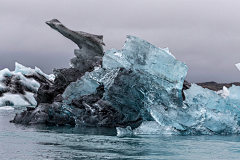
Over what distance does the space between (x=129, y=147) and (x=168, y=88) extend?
676 centimetres

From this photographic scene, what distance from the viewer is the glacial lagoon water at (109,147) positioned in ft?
32.1

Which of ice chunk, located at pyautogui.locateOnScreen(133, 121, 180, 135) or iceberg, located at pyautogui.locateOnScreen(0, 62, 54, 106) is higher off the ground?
iceberg, located at pyautogui.locateOnScreen(0, 62, 54, 106)

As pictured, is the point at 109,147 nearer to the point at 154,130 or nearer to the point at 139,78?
the point at 154,130

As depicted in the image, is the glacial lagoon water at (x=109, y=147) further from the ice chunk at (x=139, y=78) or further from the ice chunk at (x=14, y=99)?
the ice chunk at (x=14, y=99)

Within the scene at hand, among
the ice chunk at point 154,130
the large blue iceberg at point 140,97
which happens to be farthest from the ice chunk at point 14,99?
the ice chunk at point 154,130

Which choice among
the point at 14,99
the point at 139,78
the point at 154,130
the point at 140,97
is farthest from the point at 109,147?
the point at 14,99

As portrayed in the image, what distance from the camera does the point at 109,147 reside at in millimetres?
11312

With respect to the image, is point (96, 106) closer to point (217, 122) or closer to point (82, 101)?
point (82, 101)

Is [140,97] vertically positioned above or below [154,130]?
above

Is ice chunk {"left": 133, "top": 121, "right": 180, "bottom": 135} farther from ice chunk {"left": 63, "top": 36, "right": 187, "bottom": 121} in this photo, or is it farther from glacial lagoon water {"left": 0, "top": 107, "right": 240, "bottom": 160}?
ice chunk {"left": 63, "top": 36, "right": 187, "bottom": 121}

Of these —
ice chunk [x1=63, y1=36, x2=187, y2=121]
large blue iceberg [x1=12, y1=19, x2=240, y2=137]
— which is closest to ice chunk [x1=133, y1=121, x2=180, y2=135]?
large blue iceberg [x1=12, y1=19, x2=240, y2=137]

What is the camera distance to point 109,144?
12.0m

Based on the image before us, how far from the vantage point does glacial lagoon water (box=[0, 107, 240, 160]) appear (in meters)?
9.79

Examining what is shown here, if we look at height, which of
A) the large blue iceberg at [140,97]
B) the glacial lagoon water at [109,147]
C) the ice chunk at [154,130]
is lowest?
the glacial lagoon water at [109,147]
